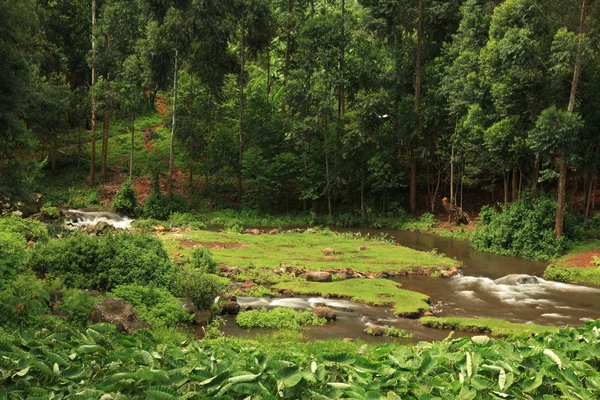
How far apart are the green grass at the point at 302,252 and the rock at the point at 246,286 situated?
2.57 meters

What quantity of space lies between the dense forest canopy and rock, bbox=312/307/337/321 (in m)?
16.7

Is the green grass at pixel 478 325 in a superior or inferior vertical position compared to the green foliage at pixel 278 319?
inferior

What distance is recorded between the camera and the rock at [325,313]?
14.0 metres

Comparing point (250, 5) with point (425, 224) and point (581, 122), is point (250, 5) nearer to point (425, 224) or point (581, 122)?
point (425, 224)

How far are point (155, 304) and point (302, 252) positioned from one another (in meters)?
12.1

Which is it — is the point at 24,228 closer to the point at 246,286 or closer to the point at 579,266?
the point at 246,286

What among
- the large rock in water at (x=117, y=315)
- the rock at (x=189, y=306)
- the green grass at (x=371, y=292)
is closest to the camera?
the large rock in water at (x=117, y=315)

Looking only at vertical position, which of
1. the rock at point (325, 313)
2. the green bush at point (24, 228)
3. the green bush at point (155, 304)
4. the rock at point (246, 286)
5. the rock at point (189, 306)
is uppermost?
the green bush at point (24, 228)

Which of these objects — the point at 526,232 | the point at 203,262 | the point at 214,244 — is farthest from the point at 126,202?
the point at 526,232

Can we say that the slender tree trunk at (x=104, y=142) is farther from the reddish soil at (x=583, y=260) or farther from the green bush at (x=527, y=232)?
the reddish soil at (x=583, y=260)

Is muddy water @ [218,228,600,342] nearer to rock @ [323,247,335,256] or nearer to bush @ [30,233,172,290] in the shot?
bush @ [30,233,172,290]

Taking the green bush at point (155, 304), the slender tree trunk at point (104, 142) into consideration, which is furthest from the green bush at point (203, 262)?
the slender tree trunk at point (104, 142)

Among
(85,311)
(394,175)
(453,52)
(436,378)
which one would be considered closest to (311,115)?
(394,175)

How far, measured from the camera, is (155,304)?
12.5m
